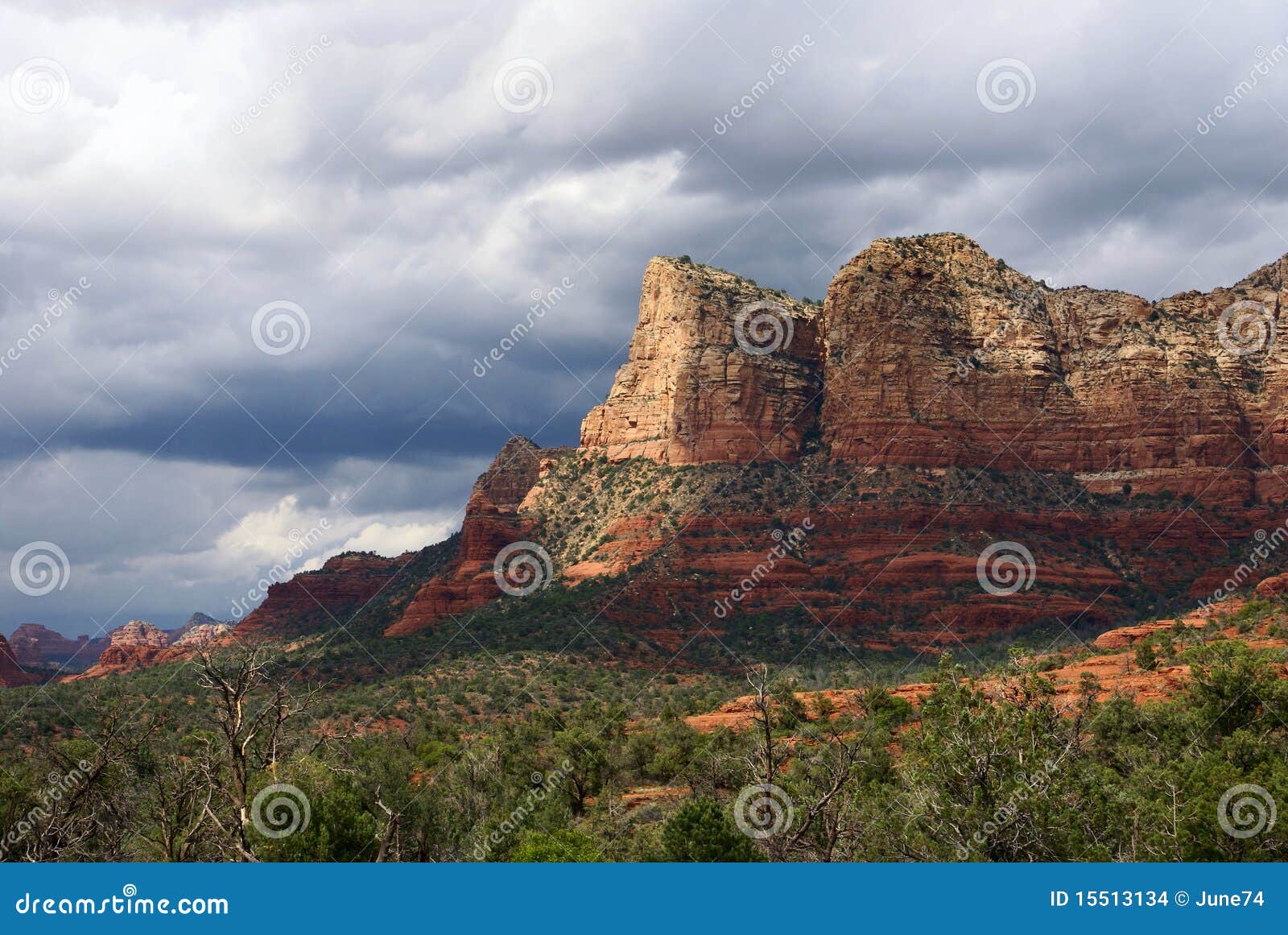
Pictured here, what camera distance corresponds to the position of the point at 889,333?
127 metres

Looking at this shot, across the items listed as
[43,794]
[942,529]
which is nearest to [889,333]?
[942,529]

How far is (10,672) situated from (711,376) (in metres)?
87.0

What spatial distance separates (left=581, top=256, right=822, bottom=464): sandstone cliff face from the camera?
128750 millimetres

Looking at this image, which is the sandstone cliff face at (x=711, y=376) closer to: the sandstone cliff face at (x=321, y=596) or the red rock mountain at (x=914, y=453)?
the red rock mountain at (x=914, y=453)

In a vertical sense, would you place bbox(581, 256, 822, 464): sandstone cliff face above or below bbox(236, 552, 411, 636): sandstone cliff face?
above

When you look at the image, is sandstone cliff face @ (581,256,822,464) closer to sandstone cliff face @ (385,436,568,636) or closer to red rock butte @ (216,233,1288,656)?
red rock butte @ (216,233,1288,656)

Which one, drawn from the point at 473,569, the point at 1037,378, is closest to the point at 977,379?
the point at 1037,378

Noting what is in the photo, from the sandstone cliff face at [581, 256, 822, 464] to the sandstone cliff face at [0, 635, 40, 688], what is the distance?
70.2 meters

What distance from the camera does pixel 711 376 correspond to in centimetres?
13150

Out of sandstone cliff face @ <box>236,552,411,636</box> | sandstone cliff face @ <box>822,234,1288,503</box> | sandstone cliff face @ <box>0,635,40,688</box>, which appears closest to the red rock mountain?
sandstone cliff face @ <box>822,234,1288,503</box>

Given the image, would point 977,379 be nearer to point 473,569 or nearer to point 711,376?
point 711,376

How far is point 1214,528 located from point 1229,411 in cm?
1576

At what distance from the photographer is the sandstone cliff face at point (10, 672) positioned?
5002 inches

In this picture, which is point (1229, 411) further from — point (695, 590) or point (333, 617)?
point (333, 617)
